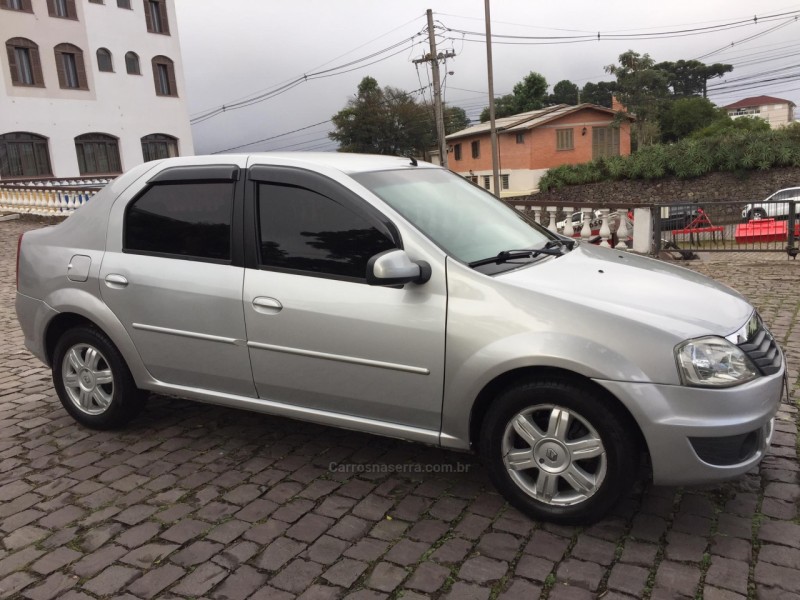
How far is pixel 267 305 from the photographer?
3613mm

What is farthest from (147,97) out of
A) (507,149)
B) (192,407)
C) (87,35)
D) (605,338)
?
(605,338)

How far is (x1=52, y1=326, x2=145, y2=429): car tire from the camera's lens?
4305 mm

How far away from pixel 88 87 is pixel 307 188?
126 feet

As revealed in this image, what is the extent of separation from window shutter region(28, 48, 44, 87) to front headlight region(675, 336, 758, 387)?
38702 millimetres

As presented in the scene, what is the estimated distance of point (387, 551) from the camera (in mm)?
3051

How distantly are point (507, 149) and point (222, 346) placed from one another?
4904 cm

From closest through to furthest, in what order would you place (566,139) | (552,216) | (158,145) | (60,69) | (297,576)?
(297,576) → (552,216) → (60,69) → (158,145) → (566,139)

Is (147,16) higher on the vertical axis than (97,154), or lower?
higher

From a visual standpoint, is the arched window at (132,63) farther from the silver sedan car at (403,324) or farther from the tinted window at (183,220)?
the tinted window at (183,220)

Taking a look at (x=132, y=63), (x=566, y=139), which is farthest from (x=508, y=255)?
(x=566, y=139)

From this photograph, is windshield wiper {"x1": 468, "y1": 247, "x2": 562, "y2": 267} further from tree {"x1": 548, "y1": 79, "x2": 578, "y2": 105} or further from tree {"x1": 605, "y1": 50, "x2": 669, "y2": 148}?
tree {"x1": 548, "y1": 79, "x2": 578, "y2": 105}

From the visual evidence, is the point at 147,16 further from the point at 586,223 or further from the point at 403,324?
the point at 403,324

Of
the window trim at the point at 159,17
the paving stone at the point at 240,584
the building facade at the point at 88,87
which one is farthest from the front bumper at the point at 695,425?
the window trim at the point at 159,17

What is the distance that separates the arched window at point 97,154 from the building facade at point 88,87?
0.17 feet
